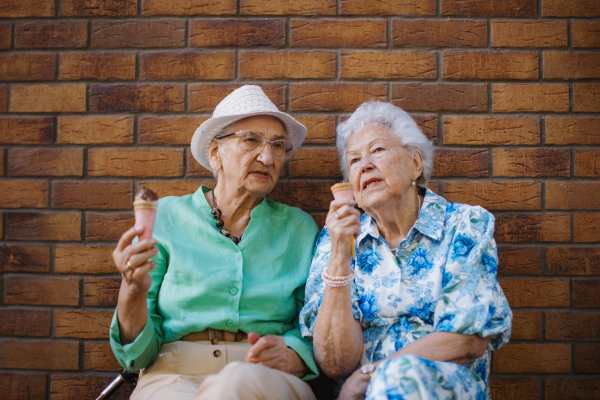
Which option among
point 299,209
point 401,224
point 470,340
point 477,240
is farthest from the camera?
point 299,209

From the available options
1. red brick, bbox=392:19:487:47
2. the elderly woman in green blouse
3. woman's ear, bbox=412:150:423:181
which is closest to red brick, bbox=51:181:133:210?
the elderly woman in green blouse

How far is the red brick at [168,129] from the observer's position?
94.2 inches

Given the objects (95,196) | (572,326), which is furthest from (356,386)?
(95,196)

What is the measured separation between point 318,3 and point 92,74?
4.28 feet

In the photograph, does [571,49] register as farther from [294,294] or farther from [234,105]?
[294,294]

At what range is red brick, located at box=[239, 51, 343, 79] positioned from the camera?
7.79 ft

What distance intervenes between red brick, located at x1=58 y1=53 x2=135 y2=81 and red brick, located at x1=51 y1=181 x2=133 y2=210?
0.59 metres

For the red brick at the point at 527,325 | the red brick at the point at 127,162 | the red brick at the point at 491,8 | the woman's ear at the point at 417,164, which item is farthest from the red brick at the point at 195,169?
the red brick at the point at 527,325

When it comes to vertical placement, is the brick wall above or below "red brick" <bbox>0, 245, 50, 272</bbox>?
above

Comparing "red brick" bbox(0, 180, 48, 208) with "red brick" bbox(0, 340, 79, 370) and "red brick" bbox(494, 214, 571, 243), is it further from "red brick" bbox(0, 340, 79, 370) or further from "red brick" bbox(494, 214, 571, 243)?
"red brick" bbox(494, 214, 571, 243)

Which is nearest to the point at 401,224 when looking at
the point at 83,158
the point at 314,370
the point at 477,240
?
the point at 477,240

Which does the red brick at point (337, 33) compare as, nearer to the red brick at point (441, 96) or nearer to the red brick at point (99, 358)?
the red brick at point (441, 96)

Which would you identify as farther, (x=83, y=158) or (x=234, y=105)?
(x=83, y=158)

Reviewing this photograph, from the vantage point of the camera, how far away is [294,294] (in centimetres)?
213
